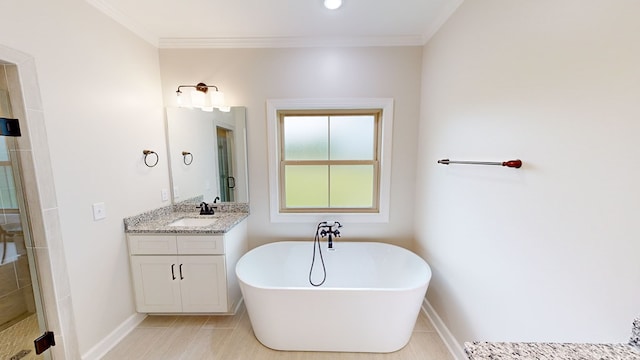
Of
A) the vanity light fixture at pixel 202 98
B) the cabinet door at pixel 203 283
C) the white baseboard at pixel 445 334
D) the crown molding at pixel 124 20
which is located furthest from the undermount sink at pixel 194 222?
the white baseboard at pixel 445 334

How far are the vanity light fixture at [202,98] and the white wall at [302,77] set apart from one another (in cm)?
9

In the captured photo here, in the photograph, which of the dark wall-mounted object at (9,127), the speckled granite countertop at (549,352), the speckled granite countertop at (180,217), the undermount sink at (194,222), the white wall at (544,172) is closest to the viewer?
the speckled granite countertop at (549,352)

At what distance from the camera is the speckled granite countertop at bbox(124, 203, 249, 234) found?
76.1 inches

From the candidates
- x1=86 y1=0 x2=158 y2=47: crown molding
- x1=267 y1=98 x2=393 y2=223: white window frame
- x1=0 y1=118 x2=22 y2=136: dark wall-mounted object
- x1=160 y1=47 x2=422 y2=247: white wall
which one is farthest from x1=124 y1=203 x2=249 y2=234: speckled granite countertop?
x1=86 y1=0 x2=158 y2=47: crown molding

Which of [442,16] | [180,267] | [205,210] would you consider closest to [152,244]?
[180,267]

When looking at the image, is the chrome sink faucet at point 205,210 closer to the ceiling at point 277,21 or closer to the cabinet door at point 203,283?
the cabinet door at point 203,283

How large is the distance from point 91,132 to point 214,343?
6.15ft

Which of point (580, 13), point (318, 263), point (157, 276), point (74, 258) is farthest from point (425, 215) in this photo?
point (74, 258)

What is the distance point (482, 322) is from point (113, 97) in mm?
3152

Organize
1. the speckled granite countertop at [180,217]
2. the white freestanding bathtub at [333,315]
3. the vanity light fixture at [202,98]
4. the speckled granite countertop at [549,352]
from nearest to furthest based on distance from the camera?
the speckled granite countertop at [549,352], the white freestanding bathtub at [333,315], the speckled granite countertop at [180,217], the vanity light fixture at [202,98]

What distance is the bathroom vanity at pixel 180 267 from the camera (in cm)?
A: 195

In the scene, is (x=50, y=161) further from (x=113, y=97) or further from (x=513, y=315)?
(x=513, y=315)

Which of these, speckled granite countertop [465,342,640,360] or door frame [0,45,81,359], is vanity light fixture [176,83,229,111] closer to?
door frame [0,45,81,359]

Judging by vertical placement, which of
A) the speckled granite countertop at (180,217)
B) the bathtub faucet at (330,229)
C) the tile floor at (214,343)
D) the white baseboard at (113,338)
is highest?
the speckled granite countertop at (180,217)
